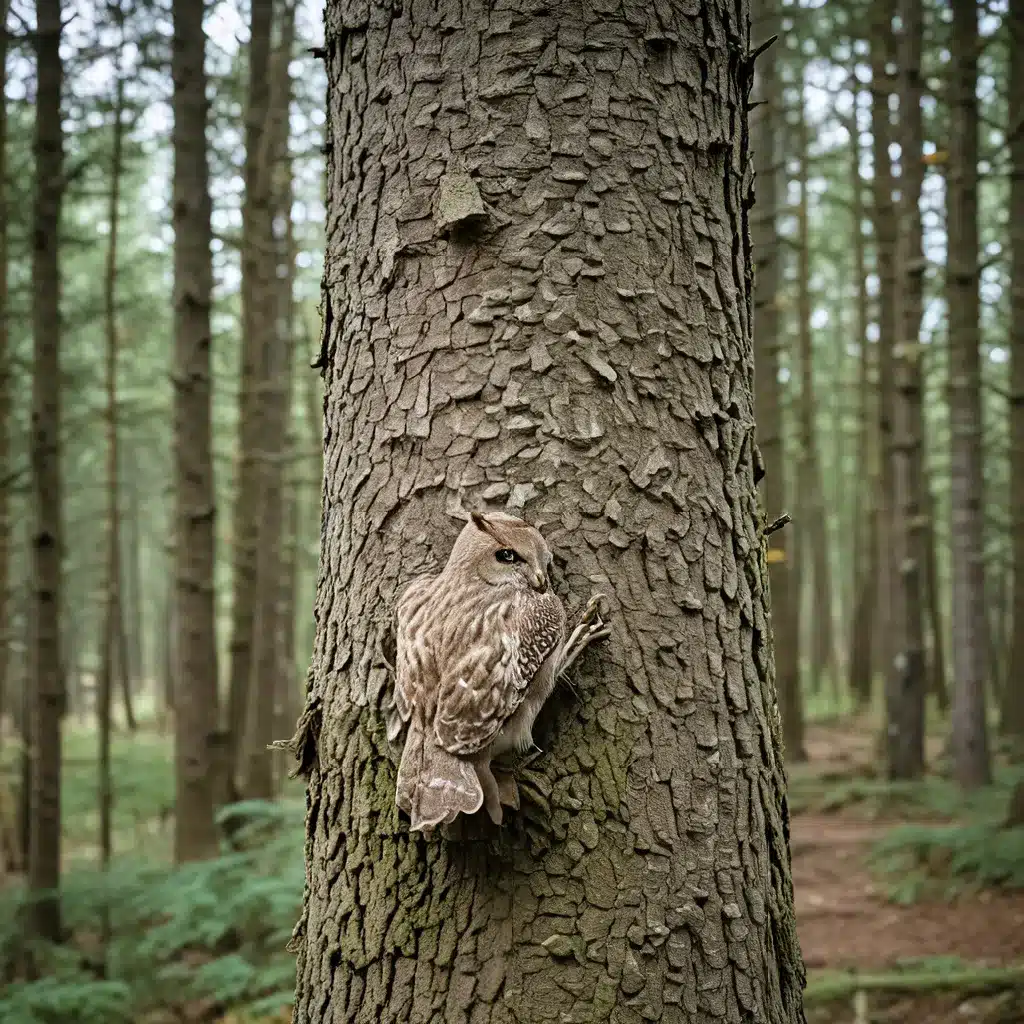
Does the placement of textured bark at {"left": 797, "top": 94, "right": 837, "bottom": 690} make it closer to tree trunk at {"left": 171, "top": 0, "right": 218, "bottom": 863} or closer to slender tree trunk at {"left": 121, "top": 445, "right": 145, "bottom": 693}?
tree trunk at {"left": 171, "top": 0, "right": 218, "bottom": 863}

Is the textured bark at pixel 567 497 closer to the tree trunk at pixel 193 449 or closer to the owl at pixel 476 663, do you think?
the owl at pixel 476 663

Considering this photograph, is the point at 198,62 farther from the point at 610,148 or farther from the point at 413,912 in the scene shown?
the point at 413,912

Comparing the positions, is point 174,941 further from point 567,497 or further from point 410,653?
point 567,497

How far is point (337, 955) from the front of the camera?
6.74 ft

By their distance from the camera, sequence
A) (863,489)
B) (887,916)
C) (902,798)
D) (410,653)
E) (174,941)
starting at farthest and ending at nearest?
(863,489)
(902,798)
(887,916)
(174,941)
(410,653)

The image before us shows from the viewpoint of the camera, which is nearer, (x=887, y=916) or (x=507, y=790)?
(x=507, y=790)

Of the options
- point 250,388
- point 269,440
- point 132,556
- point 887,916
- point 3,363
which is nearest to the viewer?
point 887,916

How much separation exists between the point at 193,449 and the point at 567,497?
688 cm

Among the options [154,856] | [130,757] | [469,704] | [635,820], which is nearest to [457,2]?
[469,704]

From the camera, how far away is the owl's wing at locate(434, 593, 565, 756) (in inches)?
72.9

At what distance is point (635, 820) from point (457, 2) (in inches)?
72.3

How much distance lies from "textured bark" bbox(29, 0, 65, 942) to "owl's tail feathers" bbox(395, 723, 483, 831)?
6990 millimetres

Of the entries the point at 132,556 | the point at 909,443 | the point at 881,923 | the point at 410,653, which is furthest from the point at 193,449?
the point at 132,556

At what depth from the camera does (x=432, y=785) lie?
1830 mm
